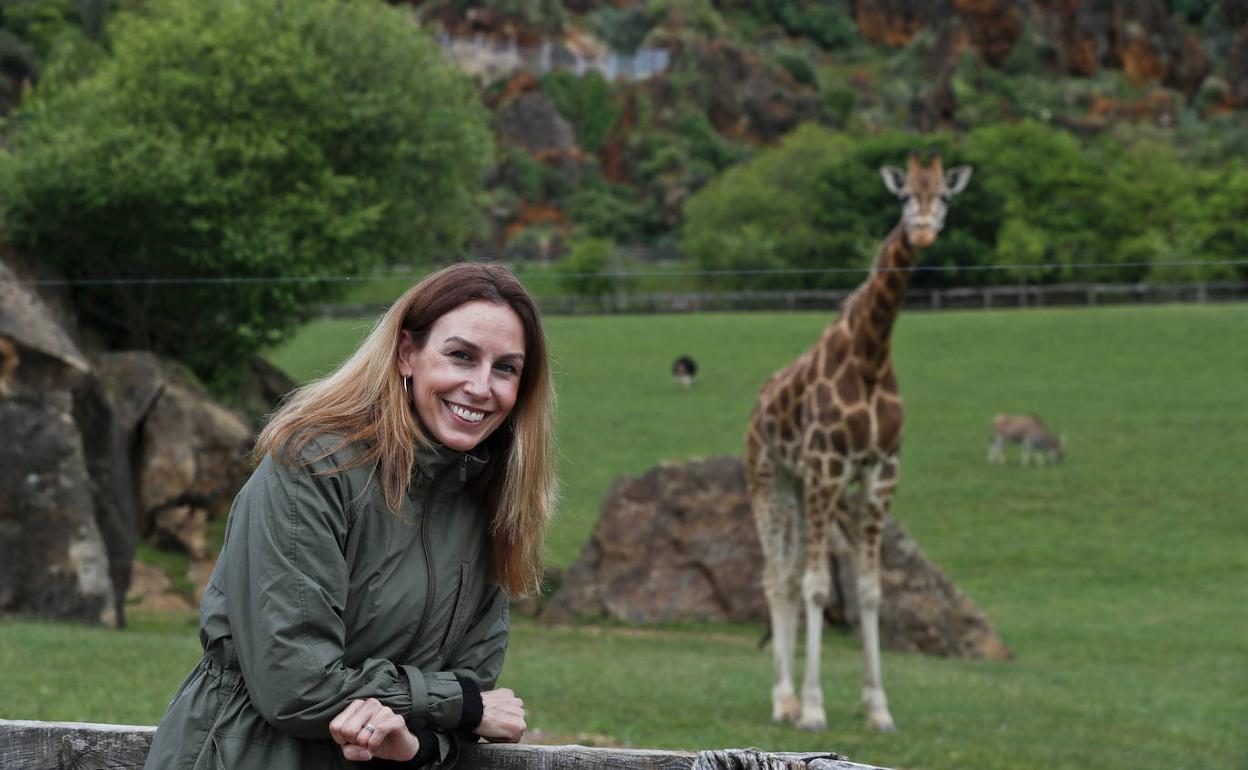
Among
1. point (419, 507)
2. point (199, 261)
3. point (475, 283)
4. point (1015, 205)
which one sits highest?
point (1015, 205)

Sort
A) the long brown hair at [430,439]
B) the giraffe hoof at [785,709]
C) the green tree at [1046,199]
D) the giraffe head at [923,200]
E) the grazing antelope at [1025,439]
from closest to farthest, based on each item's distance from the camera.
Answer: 1. the long brown hair at [430,439]
2. the giraffe head at [923,200]
3. the giraffe hoof at [785,709]
4. the grazing antelope at [1025,439]
5. the green tree at [1046,199]

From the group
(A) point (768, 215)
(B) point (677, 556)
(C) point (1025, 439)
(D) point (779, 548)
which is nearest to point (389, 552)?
(D) point (779, 548)

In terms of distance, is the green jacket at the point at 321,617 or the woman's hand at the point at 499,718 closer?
the green jacket at the point at 321,617

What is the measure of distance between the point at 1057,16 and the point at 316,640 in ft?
507

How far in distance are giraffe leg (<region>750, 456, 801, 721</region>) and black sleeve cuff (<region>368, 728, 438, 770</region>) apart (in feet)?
32.3

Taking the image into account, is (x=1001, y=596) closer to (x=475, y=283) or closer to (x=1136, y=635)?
(x=1136, y=635)

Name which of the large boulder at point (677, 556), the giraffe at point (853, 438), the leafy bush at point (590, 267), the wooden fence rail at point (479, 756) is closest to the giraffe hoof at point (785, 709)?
the giraffe at point (853, 438)

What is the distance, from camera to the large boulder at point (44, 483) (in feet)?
50.0

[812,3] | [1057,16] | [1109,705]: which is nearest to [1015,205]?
[1109,705]

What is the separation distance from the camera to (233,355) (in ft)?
92.2

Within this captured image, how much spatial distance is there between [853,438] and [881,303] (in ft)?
3.64

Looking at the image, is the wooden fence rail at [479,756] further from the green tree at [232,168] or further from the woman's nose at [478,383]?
the green tree at [232,168]

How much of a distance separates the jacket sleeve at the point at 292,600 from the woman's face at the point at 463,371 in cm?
35

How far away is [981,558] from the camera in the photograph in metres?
25.9
